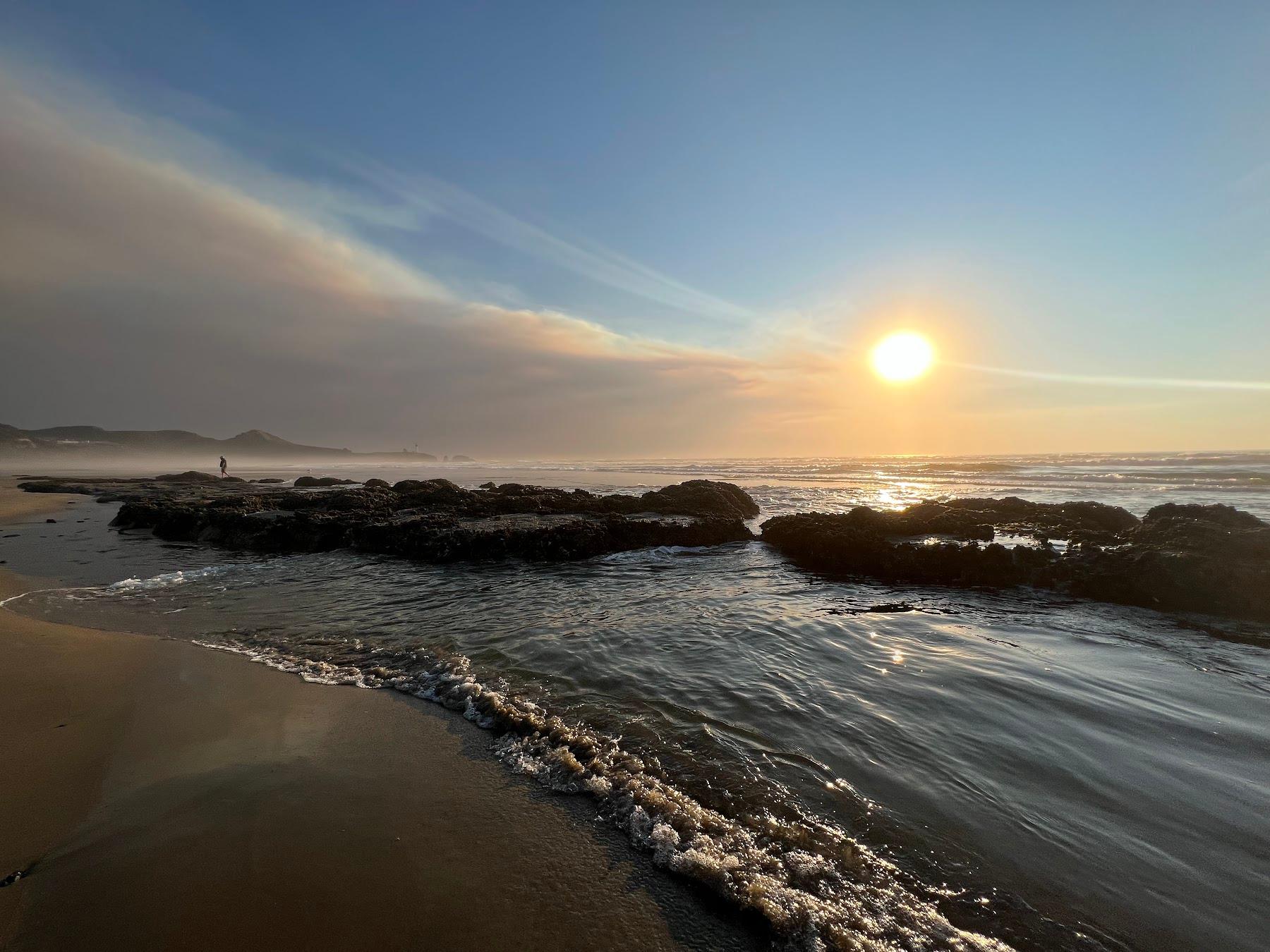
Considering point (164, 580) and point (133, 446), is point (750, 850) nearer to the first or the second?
point (164, 580)

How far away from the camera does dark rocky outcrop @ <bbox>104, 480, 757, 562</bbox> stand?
39.0 ft

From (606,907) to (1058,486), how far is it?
3573cm

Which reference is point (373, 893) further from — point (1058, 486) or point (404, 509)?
point (1058, 486)

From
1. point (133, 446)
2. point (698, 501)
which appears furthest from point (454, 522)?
point (133, 446)

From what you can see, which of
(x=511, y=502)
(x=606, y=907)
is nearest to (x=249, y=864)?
(x=606, y=907)

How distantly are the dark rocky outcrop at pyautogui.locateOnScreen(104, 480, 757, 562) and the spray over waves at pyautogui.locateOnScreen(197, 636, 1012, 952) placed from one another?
7455 mm

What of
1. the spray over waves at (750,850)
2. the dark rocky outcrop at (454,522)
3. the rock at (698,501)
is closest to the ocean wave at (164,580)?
the dark rocky outcrop at (454,522)

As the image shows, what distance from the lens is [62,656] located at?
5559 millimetres

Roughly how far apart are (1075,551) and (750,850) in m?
10.5

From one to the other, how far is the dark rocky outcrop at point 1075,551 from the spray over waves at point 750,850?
26.6 feet

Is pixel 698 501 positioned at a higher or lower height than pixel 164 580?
higher

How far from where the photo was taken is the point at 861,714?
4.62 metres

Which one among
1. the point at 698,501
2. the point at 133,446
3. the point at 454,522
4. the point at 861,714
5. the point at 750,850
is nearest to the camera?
the point at 750,850

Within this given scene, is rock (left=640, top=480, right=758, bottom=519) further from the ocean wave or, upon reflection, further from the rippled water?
the ocean wave
